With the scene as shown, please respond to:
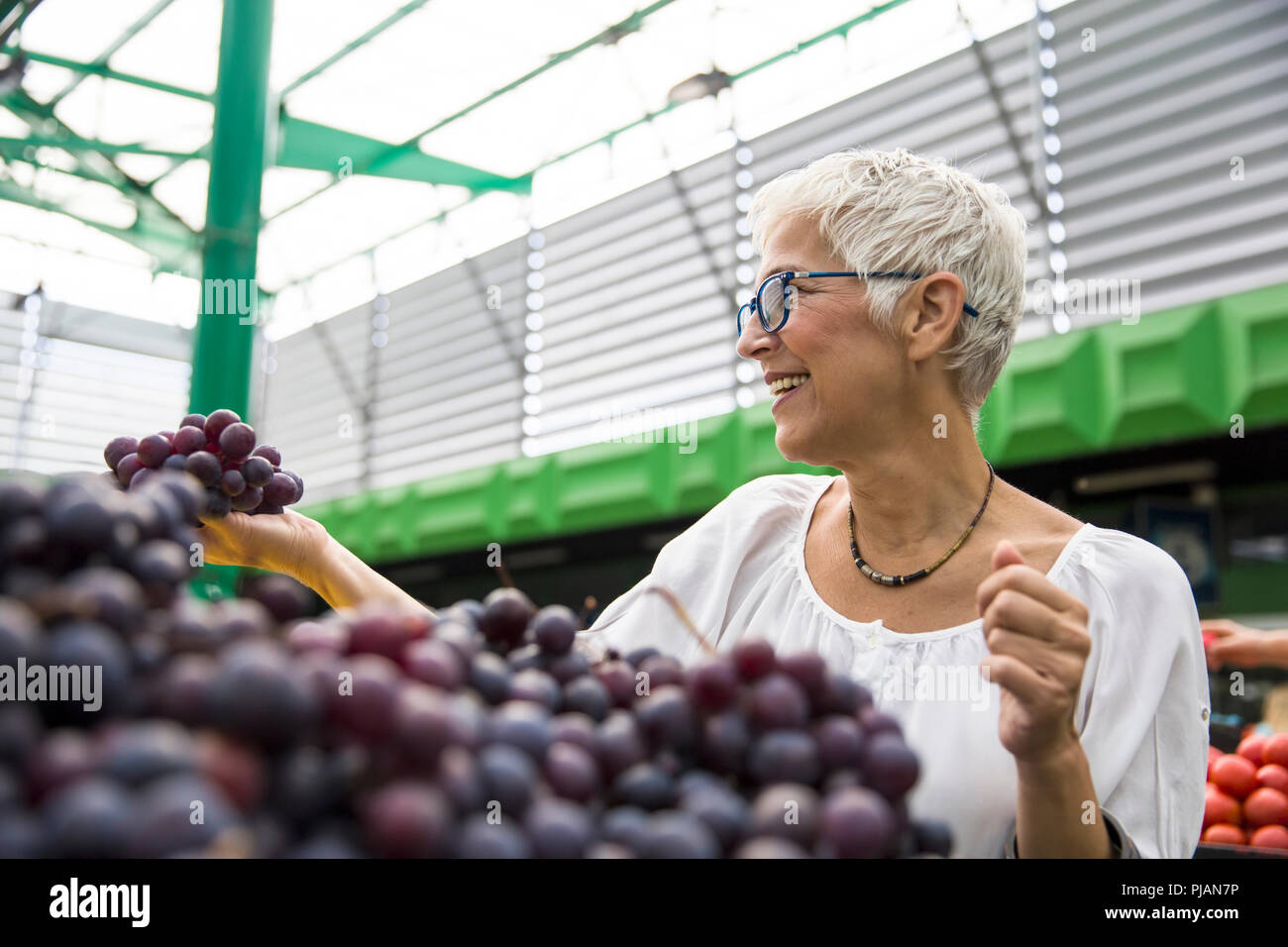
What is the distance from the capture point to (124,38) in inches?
383

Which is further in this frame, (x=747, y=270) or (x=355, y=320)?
(x=355, y=320)

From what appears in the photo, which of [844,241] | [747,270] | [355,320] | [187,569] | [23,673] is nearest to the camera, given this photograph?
[23,673]

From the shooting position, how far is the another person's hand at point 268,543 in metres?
1.44

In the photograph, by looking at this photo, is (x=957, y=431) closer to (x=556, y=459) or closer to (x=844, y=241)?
(x=844, y=241)

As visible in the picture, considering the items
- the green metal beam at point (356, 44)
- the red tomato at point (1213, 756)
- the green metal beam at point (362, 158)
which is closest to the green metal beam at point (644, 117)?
the green metal beam at point (362, 158)

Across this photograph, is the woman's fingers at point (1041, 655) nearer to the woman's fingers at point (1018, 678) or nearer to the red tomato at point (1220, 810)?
the woman's fingers at point (1018, 678)

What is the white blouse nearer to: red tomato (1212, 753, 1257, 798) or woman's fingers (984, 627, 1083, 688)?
woman's fingers (984, 627, 1083, 688)

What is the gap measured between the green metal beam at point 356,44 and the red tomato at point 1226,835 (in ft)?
28.2

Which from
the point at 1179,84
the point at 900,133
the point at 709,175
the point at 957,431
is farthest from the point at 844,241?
the point at 709,175

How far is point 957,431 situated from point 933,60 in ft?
23.4

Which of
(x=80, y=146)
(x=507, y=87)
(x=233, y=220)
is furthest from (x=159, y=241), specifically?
(x=233, y=220)

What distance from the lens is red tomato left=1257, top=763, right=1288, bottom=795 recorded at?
2.31 meters

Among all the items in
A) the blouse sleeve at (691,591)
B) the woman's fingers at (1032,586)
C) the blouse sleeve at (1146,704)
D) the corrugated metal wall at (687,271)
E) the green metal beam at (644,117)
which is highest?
the green metal beam at (644,117)
